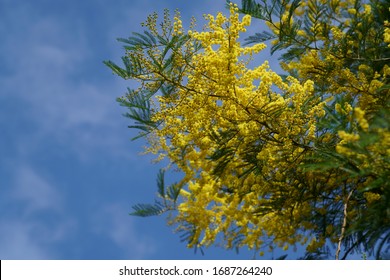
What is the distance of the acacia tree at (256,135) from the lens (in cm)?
491

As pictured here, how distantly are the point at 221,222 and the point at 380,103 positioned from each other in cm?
216

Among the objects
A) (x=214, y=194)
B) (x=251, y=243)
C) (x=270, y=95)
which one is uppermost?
(x=270, y=95)

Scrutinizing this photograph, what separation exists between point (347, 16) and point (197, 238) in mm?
4022

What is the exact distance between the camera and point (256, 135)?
5.10m

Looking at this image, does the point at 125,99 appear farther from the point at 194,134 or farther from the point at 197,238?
the point at 197,238

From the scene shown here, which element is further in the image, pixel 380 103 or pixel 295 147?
pixel 380 103

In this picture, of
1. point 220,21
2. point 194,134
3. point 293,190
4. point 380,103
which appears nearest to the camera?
point 220,21

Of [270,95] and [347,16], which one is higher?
[347,16]

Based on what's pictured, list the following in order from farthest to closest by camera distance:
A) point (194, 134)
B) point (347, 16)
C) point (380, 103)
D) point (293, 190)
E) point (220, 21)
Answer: point (347, 16) < point (380, 103) < point (293, 190) < point (194, 134) < point (220, 21)

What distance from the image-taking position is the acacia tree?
16.1ft

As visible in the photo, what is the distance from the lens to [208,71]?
498 cm

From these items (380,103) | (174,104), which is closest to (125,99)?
(174,104)
